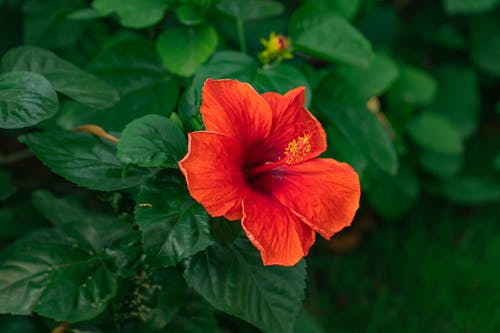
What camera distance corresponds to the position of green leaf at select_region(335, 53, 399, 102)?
6.03 feet

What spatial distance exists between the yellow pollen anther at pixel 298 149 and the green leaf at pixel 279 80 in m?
0.23

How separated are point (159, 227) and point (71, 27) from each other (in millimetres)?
981

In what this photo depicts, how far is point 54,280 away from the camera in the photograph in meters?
1.15

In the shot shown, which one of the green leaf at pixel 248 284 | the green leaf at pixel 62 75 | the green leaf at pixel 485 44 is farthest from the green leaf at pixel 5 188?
the green leaf at pixel 485 44

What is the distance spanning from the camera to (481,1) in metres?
2.54

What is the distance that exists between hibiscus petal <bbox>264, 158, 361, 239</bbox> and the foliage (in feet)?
0.36

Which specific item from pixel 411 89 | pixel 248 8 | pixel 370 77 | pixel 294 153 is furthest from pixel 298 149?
pixel 411 89

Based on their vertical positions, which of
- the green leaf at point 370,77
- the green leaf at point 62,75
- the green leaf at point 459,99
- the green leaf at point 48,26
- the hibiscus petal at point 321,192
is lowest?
the green leaf at point 459,99

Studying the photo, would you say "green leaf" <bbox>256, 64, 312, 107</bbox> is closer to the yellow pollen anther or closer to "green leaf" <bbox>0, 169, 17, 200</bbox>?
the yellow pollen anther

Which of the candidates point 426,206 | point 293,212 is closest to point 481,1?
point 426,206

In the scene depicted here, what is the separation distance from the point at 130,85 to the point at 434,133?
4.68 ft

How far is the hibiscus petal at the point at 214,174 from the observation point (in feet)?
3.14

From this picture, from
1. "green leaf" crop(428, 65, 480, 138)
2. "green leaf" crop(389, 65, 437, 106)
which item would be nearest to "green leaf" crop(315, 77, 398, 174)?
"green leaf" crop(389, 65, 437, 106)

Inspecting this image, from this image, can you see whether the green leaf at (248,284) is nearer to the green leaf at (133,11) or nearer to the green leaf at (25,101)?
the green leaf at (25,101)
